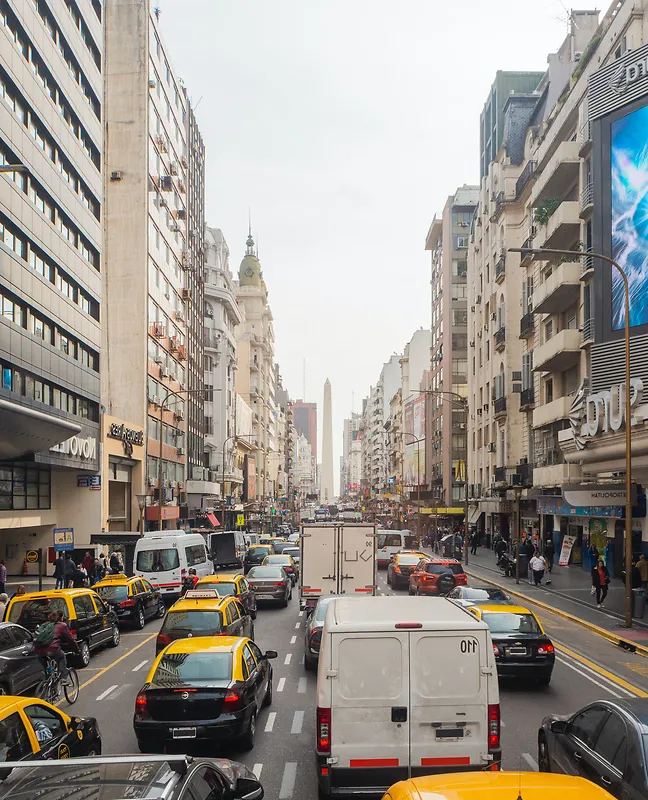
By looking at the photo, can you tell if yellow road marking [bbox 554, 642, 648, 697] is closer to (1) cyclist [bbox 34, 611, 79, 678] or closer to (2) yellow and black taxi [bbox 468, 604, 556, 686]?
(2) yellow and black taxi [bbox 468, 604, 556, 686]

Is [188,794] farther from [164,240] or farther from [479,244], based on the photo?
[479,244]

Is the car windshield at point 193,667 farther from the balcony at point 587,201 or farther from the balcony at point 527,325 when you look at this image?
the balcony at point 527,325

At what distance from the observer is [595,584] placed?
95.0 feet

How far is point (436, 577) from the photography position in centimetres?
2945

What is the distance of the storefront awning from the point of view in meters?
28.8

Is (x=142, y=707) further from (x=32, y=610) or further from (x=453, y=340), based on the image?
(x=453, y=340)

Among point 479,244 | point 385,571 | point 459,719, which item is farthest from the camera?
point 479,244

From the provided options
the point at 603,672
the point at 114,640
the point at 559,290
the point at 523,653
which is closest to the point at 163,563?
the point at 114,640

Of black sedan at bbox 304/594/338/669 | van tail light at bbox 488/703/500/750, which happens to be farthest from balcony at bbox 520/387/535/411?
van tail light at bbox 488/703/500/750

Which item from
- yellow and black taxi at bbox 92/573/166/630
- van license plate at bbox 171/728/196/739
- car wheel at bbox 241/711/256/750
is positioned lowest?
yellow and black taxi at bbox 92/573/166/630

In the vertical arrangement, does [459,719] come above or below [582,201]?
below

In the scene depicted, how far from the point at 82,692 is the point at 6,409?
45.0 ft

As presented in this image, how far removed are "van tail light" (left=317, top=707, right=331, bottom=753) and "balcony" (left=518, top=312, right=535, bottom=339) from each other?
143 ft

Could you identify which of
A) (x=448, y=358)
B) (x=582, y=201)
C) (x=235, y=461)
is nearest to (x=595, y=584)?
(x=582, y=201)
